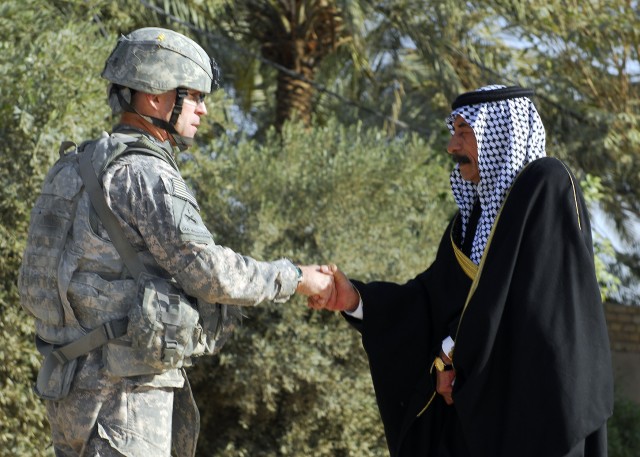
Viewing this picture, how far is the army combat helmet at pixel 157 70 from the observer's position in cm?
377

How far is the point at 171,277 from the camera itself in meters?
3.71

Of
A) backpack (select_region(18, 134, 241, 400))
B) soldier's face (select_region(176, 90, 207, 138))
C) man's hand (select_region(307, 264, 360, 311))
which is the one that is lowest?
man's hand (select_region(307, 264, 360, 311))

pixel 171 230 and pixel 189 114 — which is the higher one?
pixel 189 114

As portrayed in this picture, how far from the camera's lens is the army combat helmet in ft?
12.4

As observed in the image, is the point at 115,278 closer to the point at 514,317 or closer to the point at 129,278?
the point at 129,278

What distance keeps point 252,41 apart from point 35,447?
→ 583cm

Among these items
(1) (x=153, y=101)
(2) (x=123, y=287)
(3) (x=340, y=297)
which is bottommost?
(3) (x=340, y=297)

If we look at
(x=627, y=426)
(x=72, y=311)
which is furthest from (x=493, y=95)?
(x=627, y=426)

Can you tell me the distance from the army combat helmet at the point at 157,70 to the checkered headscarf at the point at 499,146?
1.13 m

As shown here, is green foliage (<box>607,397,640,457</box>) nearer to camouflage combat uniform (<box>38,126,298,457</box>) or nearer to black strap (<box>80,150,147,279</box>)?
camouflage combat uniform (<box>38,126,298,457</box>)

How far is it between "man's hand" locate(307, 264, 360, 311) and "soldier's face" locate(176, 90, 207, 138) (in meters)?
0.93

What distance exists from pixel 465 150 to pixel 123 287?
5.16 ft

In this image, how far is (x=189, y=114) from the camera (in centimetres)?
392

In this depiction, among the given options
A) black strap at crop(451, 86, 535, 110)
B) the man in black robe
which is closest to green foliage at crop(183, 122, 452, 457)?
the man in black robe
